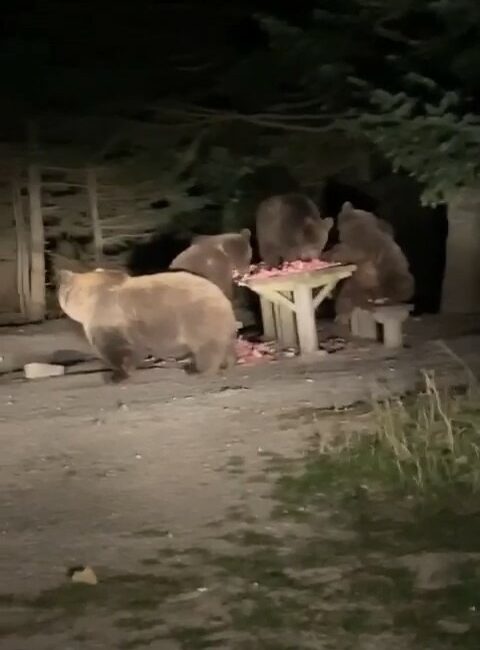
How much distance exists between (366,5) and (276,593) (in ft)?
20.0

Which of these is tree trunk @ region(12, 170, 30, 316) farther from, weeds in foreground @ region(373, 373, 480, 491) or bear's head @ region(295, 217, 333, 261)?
weeds in foreground @ region(373, 373, 480, 491)

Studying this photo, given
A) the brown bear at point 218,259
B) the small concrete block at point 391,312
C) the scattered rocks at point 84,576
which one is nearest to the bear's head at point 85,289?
the brown bear at point 218,259

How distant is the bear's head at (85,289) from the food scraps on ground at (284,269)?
111cm

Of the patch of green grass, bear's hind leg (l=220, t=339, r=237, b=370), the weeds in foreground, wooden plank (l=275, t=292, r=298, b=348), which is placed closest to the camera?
the patch of green grass

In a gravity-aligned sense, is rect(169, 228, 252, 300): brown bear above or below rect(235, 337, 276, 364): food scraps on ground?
above

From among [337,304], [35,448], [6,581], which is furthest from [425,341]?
[6,581]

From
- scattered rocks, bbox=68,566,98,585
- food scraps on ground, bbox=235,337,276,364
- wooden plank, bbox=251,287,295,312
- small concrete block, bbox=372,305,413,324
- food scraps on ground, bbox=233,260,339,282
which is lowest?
scattered rocks, bbox=68,566,98,585

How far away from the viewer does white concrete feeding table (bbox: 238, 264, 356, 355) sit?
842 centimetres

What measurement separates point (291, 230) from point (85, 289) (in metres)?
1.98

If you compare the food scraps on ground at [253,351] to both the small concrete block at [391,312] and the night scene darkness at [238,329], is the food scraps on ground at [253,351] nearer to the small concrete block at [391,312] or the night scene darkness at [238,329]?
the night scene darkness at [238,329]

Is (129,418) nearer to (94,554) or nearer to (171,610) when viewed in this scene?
(94,554)

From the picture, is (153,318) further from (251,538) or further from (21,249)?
(21,249)

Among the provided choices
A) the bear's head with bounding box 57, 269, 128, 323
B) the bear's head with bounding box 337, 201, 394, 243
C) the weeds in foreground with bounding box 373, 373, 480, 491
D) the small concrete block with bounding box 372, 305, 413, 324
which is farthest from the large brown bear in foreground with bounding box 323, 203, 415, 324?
the weeds in foreground with bounding box 373, 373, 480, 491

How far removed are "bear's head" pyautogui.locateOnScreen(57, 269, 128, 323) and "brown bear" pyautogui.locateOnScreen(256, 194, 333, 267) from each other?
163 centimetres
